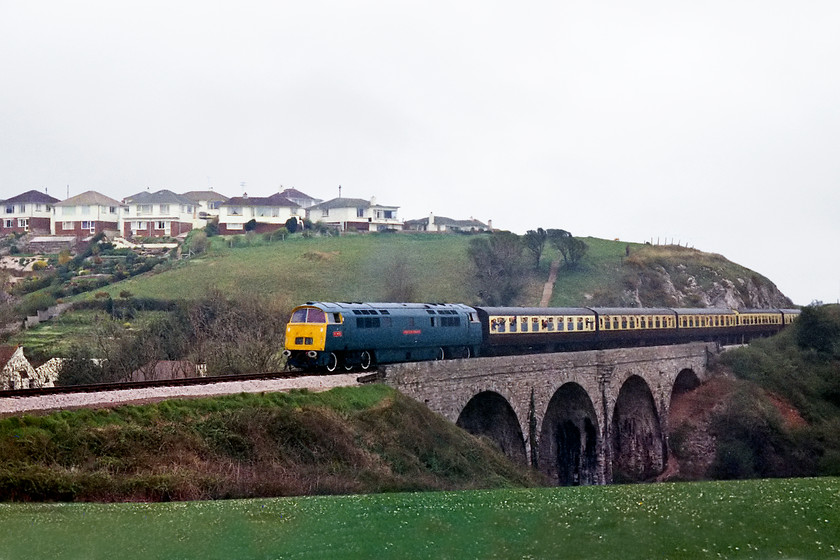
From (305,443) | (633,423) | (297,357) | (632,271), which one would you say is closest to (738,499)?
(305,443)

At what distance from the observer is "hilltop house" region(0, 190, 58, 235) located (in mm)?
100812

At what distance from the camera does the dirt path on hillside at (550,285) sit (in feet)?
244

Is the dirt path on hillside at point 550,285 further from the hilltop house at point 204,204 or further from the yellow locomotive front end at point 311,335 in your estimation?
the yellow locomotive front end at point 311,335

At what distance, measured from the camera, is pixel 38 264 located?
79750 millimetres

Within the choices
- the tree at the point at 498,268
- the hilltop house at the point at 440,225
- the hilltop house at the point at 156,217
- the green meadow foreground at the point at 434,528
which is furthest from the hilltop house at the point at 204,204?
the green meadow foreground at the point at 434,528

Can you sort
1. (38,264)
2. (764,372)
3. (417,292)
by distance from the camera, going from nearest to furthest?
1. (764,372)
2. (417,292)
3. (38,264)

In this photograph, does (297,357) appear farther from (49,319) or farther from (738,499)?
(49,319)

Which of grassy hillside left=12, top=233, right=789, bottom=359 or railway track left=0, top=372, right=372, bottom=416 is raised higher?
grassy hillside left=12, top=233, right=789, bottom=359

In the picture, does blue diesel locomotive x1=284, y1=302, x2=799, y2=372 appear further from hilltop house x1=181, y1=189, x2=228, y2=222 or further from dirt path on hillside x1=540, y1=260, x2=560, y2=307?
hilltop house x1=181, y1=189, x2=228, y2=222

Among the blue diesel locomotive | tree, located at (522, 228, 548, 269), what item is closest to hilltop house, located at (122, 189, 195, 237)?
tree, located at (522, 228, 548, 269)

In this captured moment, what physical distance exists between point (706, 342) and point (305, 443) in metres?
34.8

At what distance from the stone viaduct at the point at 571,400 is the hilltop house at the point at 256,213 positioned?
5484 centimetres

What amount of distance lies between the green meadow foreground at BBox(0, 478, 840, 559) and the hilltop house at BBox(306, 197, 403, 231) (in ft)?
263

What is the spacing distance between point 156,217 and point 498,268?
1554 inches
